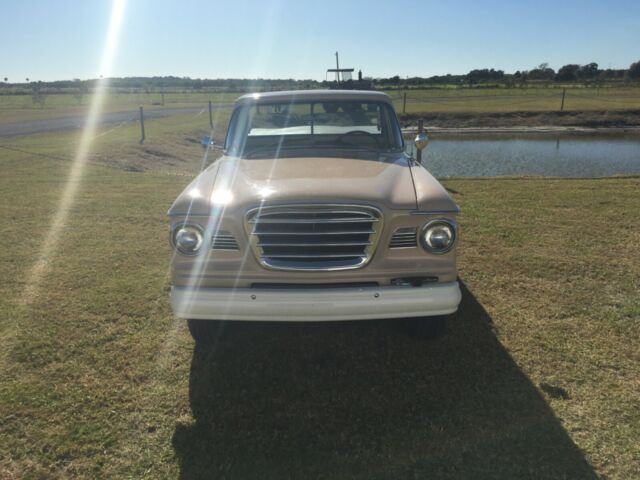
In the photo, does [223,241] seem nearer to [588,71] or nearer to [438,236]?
[438,236]

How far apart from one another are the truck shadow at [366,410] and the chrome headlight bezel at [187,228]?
90 centimetres

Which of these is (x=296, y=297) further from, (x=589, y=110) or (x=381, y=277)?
(x=589, y=110)

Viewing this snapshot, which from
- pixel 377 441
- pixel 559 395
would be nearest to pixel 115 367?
pixel 377 441

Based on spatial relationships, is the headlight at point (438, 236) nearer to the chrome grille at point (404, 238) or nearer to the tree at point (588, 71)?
the chrome grille at point (404, 238)

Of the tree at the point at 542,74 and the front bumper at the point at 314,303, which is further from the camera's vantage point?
the tree at the point at 542,74

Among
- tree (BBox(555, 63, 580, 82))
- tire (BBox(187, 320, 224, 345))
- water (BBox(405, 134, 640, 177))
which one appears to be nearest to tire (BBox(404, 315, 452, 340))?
tire (BBox(187, 320, 224, 345))

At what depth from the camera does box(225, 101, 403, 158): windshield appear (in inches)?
179

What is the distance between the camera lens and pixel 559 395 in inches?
121

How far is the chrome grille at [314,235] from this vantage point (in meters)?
2.99

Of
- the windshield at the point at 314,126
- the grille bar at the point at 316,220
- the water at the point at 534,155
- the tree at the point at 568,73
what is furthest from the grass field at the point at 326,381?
the tree at the point at 568,73

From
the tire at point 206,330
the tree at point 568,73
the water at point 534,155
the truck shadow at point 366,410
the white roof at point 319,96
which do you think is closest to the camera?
the truck shadow at point 366,410

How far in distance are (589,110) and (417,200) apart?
93.8 ft

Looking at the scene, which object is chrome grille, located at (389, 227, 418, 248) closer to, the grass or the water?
the water

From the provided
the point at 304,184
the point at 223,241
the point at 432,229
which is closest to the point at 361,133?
the point at 304,184
